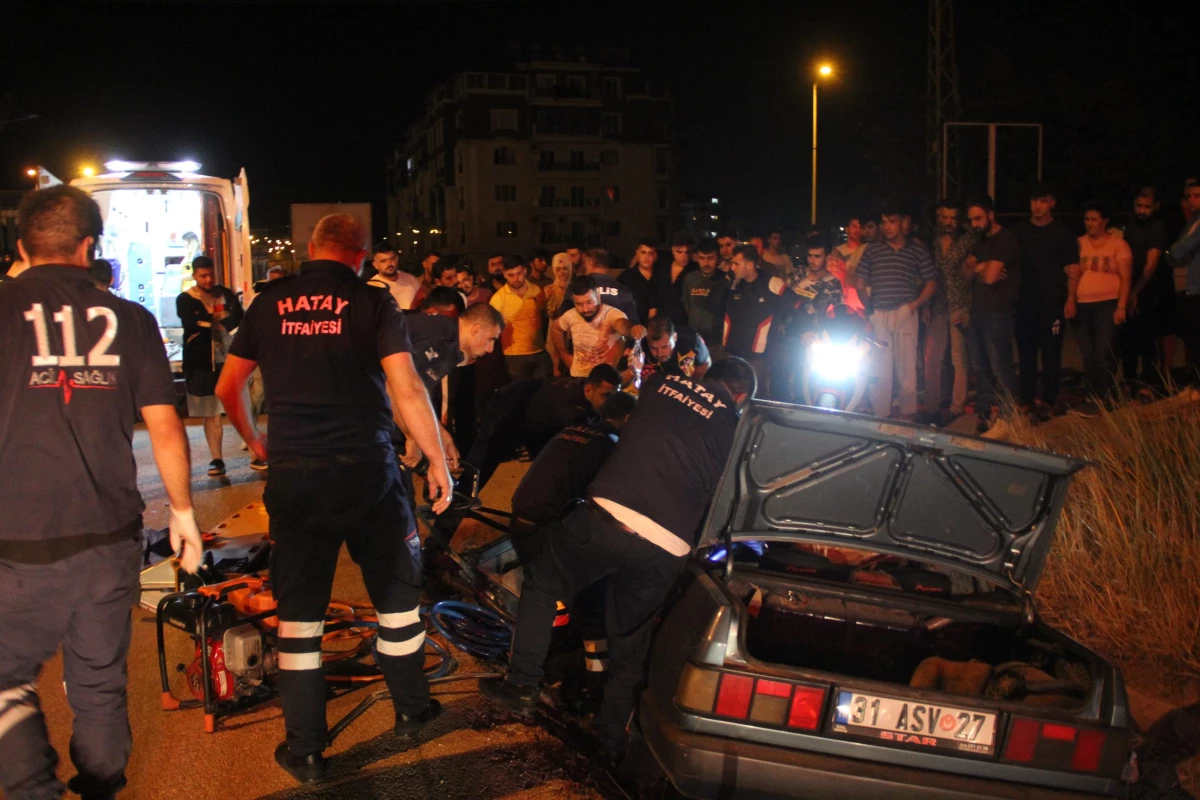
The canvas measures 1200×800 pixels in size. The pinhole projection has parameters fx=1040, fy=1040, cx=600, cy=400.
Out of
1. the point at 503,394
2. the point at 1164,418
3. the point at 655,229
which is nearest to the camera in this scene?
the point at 1164,418

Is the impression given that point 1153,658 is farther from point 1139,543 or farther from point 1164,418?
point 1164,418

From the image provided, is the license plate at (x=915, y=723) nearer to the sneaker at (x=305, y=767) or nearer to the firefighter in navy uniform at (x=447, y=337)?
the sneaker at (x=305, y=767)

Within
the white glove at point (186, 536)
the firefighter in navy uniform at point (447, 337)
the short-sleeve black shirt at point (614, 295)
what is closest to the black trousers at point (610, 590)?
the white glove at point (186, 536)

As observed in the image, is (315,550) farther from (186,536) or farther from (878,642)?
(878,642)

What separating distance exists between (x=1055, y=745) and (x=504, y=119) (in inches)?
2791

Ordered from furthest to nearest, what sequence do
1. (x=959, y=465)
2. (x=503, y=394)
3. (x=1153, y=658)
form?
(x=503, y=394) → (x=1153, y=658) → (x=959, y=465)

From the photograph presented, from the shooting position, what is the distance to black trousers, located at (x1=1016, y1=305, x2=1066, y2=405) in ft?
30.3

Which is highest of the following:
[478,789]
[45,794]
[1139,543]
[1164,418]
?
[1164,418]

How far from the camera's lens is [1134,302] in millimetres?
9125

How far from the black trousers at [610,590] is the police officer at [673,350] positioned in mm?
3100

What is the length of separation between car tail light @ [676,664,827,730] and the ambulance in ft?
40.3

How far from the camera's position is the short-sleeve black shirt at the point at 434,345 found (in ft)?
20.9

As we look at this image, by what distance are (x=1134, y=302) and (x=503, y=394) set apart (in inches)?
226

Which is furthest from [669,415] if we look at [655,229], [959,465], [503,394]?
[655,229]
